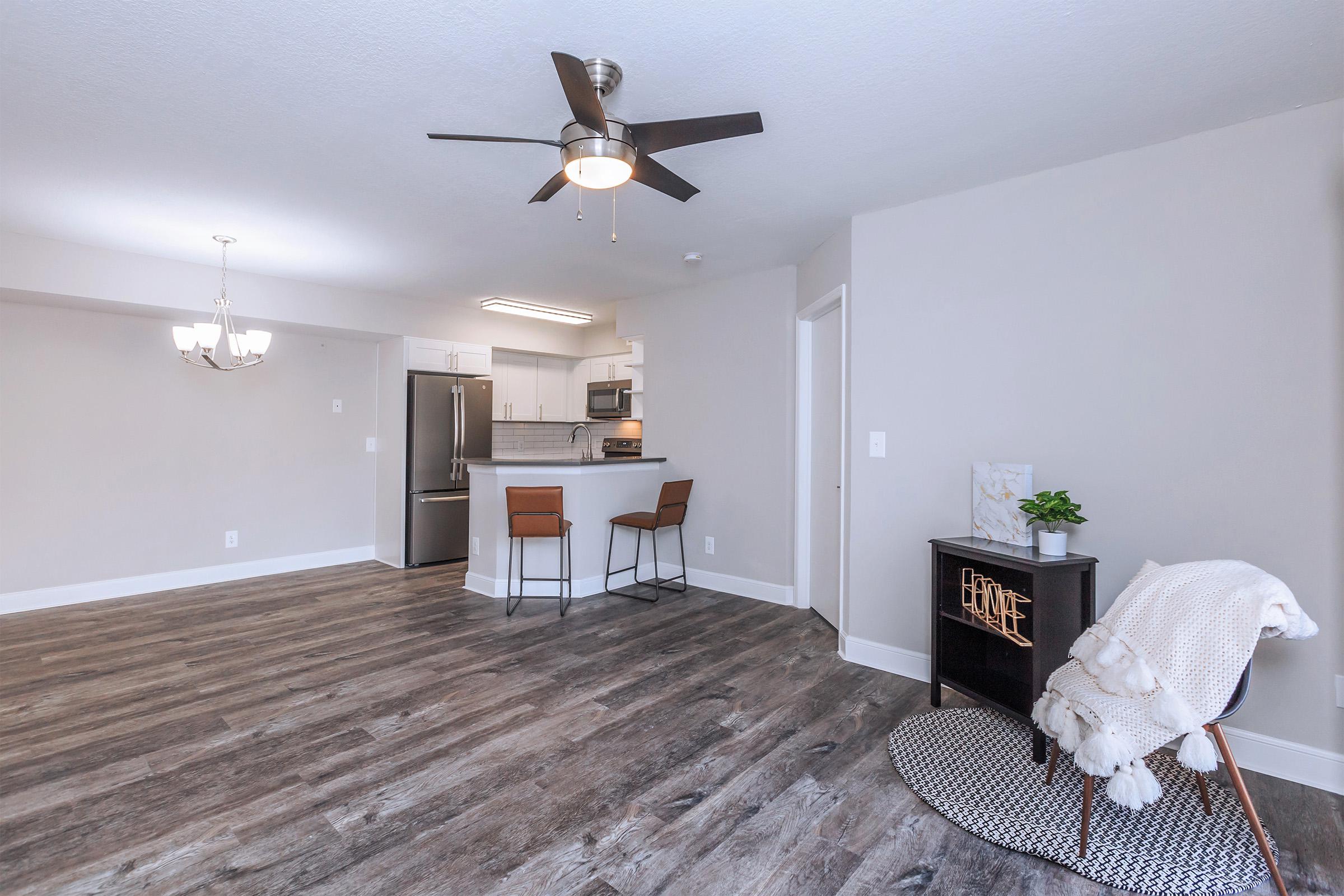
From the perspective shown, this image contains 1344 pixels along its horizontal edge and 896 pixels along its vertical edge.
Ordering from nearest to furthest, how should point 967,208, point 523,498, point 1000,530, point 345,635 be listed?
point 1000,530
point 967,208
point 345,635
point 523,498

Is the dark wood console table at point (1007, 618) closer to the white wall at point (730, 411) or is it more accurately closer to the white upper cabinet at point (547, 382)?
the white wall at point (730, 411)

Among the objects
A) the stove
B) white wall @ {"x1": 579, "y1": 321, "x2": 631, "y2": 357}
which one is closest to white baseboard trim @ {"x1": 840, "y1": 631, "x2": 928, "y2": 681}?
the stove

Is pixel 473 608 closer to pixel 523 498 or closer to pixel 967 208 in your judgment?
pixel 523 498

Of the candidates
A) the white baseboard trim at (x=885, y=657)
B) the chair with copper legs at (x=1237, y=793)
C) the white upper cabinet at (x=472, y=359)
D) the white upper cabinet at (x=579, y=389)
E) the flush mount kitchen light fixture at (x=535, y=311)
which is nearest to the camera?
the chair with copper legs at (x=1237, y=793)

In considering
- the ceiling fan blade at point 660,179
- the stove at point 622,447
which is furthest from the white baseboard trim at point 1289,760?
the stove at point 622,447

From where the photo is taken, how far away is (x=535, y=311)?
5809mm

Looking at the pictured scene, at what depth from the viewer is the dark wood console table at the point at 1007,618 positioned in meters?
2.33

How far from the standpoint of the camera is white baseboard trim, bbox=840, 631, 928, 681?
10.2 feet

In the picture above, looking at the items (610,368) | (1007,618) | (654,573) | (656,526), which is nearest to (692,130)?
(1007,618)

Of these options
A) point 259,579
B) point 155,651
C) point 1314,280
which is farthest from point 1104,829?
point 259,579

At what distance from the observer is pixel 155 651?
11.3ft

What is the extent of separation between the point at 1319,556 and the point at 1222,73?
1.71m

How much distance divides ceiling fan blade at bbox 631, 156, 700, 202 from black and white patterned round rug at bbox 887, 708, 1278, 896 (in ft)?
7.49

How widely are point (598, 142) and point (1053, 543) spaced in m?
2.29
